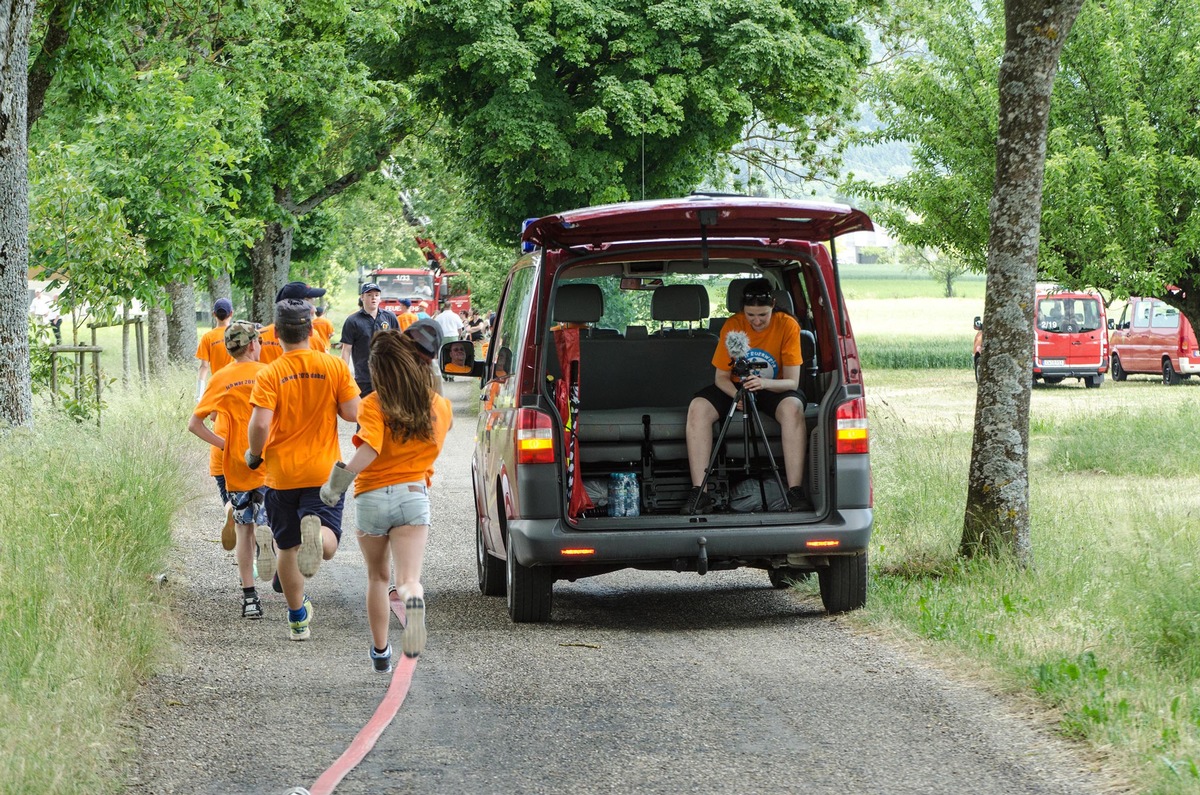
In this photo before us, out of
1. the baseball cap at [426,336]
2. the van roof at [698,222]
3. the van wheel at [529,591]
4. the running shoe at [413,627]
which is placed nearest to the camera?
the running shoe at [413,627]

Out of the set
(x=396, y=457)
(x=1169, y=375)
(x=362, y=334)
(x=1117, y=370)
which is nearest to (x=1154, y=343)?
(x=1169, y=375)

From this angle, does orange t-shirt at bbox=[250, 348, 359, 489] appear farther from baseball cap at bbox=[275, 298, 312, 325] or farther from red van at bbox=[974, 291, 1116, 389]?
red van at bbox=[974, 291, 1116, 389]

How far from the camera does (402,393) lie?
6809 millimetres

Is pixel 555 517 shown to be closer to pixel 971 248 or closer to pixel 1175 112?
pixel 1175 112

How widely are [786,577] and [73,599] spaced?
4471mm

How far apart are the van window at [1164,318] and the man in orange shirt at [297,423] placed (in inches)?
1220

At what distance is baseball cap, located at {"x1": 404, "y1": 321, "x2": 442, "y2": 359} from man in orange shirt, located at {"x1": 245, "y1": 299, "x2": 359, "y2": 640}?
652 millimetres

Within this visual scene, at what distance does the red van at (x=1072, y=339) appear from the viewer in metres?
35.6

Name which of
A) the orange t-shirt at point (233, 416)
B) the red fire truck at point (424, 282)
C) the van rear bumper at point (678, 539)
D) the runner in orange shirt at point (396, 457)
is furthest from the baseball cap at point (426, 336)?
the red fire truck at point (424, 282)

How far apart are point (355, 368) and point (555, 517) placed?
25.7 ft

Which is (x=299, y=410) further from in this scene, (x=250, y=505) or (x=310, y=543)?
(x=250, y=505)

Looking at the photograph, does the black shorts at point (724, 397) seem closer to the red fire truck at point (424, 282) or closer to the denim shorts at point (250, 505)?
the denim shorts at point (250, 505)

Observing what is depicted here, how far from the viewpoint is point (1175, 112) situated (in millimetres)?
22219

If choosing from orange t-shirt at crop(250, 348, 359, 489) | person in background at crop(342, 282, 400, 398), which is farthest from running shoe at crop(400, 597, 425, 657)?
person in background at crop(342, 282, 400, 398)
